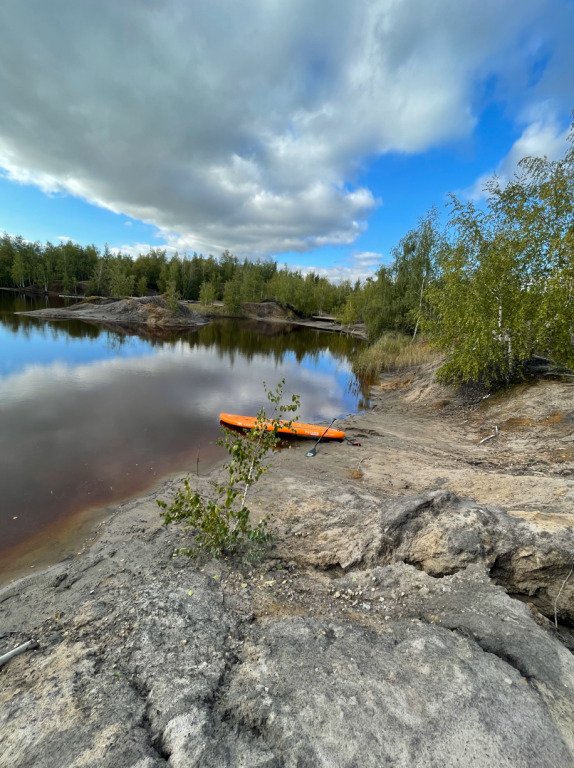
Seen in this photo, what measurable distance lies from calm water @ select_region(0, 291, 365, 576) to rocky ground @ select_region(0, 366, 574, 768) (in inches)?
89.7

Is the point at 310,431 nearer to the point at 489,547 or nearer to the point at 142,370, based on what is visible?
the point at 489,547

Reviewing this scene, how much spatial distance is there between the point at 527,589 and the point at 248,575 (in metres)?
3.21

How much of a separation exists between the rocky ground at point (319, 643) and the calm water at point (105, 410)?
2277 millimetres

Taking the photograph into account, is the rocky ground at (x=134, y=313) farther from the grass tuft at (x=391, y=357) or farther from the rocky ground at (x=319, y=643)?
the rocky ground at (x=319, y=643)

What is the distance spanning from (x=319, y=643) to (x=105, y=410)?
13.6m

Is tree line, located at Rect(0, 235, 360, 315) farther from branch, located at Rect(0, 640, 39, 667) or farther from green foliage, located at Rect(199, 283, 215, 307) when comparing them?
branch, located at Rect(0, 640, 39, 667)

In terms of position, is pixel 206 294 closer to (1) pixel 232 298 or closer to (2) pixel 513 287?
(1) pixel 232 298

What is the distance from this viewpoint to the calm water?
763 centimetres

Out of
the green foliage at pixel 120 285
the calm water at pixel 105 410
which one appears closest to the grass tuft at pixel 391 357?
the calm water at pixel 105 410

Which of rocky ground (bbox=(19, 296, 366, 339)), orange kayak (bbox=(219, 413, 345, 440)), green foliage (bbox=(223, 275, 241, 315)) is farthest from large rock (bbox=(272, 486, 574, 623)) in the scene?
green foliage (bbox=(223, 275, 241, 315))

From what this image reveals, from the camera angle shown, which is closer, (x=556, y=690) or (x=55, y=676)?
(x=556, y=690)

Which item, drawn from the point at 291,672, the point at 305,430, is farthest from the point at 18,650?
the point at 305,430

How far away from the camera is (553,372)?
12.6 meters

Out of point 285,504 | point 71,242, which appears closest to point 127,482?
point 285,504
